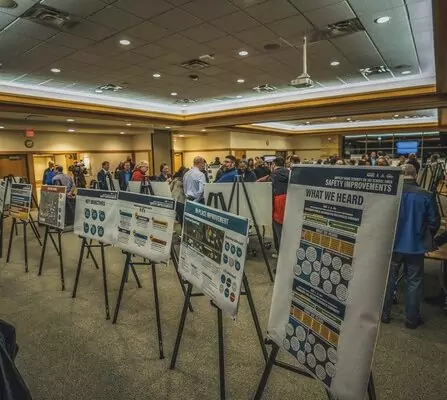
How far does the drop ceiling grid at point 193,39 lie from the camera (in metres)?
3.90

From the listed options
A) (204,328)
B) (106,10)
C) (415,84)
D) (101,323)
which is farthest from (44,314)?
(415,84)

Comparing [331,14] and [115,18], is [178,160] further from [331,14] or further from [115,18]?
[331,14]

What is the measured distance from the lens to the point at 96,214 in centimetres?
322

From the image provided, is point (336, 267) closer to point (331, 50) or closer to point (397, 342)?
point (397, 342)

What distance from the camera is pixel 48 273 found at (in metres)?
4.62

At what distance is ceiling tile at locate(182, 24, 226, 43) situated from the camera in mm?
4444

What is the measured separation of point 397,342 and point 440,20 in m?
3.31

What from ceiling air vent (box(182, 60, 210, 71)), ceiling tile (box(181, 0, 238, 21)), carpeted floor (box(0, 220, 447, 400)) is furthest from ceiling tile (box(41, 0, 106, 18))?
carpeted floor (box(0, 220, 447, 400))

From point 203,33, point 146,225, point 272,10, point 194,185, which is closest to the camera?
point 146,225

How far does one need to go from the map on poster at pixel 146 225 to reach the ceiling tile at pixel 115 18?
8.10ft

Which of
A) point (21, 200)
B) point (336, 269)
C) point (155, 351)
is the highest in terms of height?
point (336, 269)

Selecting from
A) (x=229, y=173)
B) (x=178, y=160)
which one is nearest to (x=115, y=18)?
(x=229, y=173)

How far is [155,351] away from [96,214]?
1.43 meters

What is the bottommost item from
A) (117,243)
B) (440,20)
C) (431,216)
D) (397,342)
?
(397,342)
